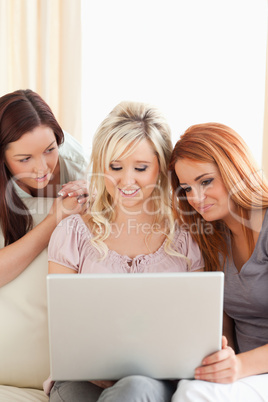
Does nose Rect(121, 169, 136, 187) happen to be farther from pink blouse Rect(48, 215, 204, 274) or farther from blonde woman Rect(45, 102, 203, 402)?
pink blouse Rect(48, 215, 204, 274)

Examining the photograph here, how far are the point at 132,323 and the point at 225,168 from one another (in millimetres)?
579

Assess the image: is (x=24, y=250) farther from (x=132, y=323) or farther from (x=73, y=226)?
(x=132, y=323)

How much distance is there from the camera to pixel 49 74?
2.73 metres

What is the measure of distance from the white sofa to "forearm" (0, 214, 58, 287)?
55mm

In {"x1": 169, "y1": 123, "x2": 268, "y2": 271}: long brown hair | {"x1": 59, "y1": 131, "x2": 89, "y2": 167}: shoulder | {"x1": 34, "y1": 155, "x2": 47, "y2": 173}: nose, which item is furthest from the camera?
{"x1": 59, "y1": 131, "x2": 89, "y2": 167}: shoulder

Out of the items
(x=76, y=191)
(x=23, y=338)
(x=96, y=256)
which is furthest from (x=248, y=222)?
(x=23, y=338)

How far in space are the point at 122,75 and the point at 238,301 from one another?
166cm

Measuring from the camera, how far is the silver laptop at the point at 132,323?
1.12 metres

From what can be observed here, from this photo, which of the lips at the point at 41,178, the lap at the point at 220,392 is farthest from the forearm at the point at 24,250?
the lap at the point at 220,392

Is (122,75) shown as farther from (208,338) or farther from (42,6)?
(208,338)

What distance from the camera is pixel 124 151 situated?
1526 mm

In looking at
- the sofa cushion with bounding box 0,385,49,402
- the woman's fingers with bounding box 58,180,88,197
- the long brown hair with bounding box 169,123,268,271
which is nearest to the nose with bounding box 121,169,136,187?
the long brown hair with bounding box 169,123,268,271

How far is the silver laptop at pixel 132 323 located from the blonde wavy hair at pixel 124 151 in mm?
419

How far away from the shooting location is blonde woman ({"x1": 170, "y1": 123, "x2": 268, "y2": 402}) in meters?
1.47
